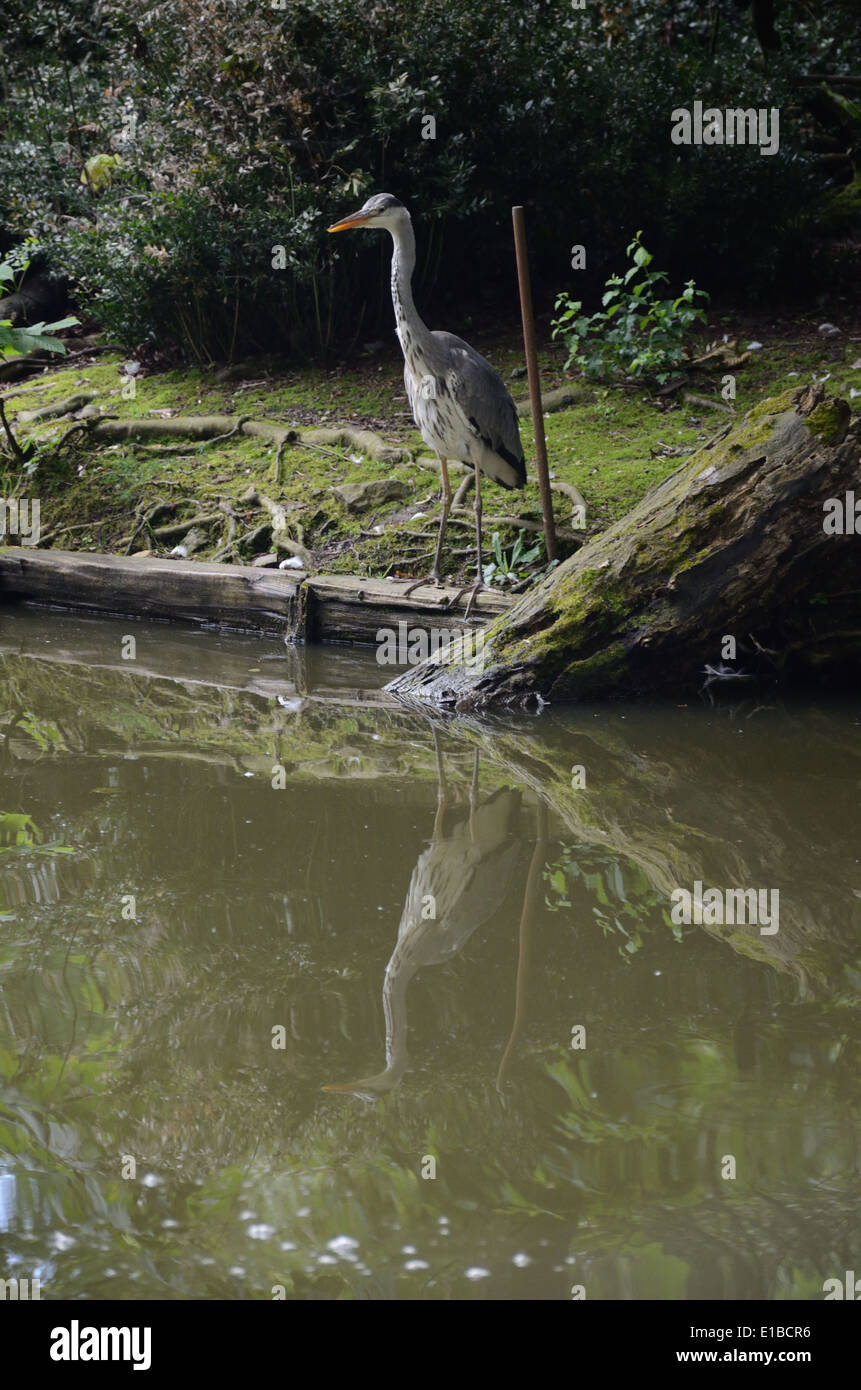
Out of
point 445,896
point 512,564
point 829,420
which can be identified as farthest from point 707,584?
point 445,896

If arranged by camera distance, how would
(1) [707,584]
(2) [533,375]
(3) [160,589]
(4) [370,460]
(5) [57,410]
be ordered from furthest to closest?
(5) [57,410]
(4) [370,460]
(3) [160,589]
(2) [533,375]
(1) [707,584]

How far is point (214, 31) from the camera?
9633 mm

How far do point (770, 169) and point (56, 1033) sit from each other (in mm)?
9104

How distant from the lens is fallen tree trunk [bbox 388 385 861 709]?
550 centimetres

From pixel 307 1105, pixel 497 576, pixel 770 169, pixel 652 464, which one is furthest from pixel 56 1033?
pixel 770 169

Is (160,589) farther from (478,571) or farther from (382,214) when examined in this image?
(382,214)

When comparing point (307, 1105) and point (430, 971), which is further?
point (430, 971)

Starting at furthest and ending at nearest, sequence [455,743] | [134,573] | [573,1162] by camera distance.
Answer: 1. [134,573]
2. [455,743]
3. [573,1162]

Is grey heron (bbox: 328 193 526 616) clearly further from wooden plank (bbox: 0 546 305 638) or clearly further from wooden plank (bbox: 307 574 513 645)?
wooden plank (bbox: 0 546 305 638)

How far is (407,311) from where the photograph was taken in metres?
6.91

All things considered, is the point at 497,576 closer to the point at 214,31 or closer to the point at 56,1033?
the point at 56,1033

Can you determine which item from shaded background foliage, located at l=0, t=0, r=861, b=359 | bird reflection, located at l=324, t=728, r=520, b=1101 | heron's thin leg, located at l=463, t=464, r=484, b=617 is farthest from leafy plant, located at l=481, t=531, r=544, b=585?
shaded background foliage, located at l=0, t=0, r=861, b=359

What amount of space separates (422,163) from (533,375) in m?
4.24
